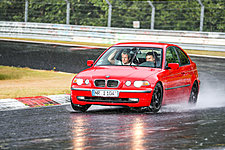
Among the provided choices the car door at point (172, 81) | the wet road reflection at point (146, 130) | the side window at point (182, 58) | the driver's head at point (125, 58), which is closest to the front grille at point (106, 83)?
the wet road reflection at point (146, 130)

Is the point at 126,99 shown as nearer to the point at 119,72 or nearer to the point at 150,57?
the point at 119,72

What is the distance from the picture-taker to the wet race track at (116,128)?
673 cm

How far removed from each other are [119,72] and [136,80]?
0.48m

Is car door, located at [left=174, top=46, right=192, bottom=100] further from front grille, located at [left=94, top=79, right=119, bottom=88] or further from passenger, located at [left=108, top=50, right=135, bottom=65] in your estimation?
front grille, located at [left=94, top=79, right=119, bottom=88]

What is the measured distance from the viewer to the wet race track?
673 cm

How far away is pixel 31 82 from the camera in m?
15.2

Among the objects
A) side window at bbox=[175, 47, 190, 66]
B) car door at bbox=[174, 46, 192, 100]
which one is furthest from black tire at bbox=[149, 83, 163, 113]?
side window at bbox=[175, 47, 190, 66]

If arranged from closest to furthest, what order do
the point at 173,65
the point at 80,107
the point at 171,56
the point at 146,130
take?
1. the point at 146,130
2. the point at 80,107
3. the point at 173,65
4. the point at 171,56

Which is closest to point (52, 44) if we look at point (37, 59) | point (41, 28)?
point (41, 28)

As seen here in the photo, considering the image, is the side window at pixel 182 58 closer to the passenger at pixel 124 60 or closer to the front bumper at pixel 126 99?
the passenger at pixel 124 60

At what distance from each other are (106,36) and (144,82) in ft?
64.5

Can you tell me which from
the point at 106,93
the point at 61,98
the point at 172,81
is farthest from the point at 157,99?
the point at 61,98

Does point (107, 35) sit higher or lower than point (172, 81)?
lower

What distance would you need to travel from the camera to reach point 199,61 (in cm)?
2206
